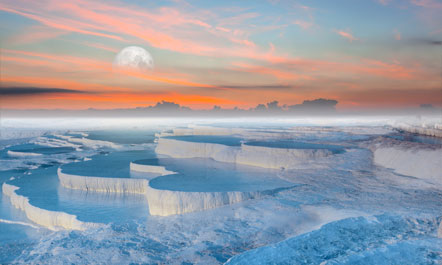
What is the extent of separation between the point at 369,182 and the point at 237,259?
21.4ft

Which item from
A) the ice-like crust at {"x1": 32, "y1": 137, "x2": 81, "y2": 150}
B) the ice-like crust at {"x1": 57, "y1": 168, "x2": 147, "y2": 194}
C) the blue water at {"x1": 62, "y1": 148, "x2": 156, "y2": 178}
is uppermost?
→ the blue water at {"x1": 62, "y1": 148, "x2": 156, "y2": 178}

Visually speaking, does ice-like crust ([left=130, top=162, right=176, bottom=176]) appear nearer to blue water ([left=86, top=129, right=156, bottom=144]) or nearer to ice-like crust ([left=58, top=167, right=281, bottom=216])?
ice-like crust ([left=58, top=167, right=281, bottom=216])

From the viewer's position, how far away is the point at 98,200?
1019 centimetres

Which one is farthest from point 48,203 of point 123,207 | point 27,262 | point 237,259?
point 237,259

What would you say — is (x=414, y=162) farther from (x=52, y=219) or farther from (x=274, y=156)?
(x=52, y=219)

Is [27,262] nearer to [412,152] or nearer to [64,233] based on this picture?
[64,233]

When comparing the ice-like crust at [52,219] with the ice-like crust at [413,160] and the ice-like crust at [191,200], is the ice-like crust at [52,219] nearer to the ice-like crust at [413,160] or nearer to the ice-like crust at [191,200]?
the ice-like crust at [191,200]

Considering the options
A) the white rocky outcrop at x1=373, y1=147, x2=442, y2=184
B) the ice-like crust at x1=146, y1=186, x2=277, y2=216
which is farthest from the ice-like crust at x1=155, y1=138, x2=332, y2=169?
the ice-like crust at x1=146, y1=186, x2=277, y2=216

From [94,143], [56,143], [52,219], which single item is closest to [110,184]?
[52,219]

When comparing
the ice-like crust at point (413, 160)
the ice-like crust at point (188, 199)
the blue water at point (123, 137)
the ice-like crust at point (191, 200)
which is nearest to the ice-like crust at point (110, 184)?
the ice-like crust at point (188, 199)

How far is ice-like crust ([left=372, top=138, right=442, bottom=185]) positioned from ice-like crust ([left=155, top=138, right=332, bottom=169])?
2.55 m

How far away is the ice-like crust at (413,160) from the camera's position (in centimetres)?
1115

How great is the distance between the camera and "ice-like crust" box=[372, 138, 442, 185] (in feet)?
36.6

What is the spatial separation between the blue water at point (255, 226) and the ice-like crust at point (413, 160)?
3.22 feet
